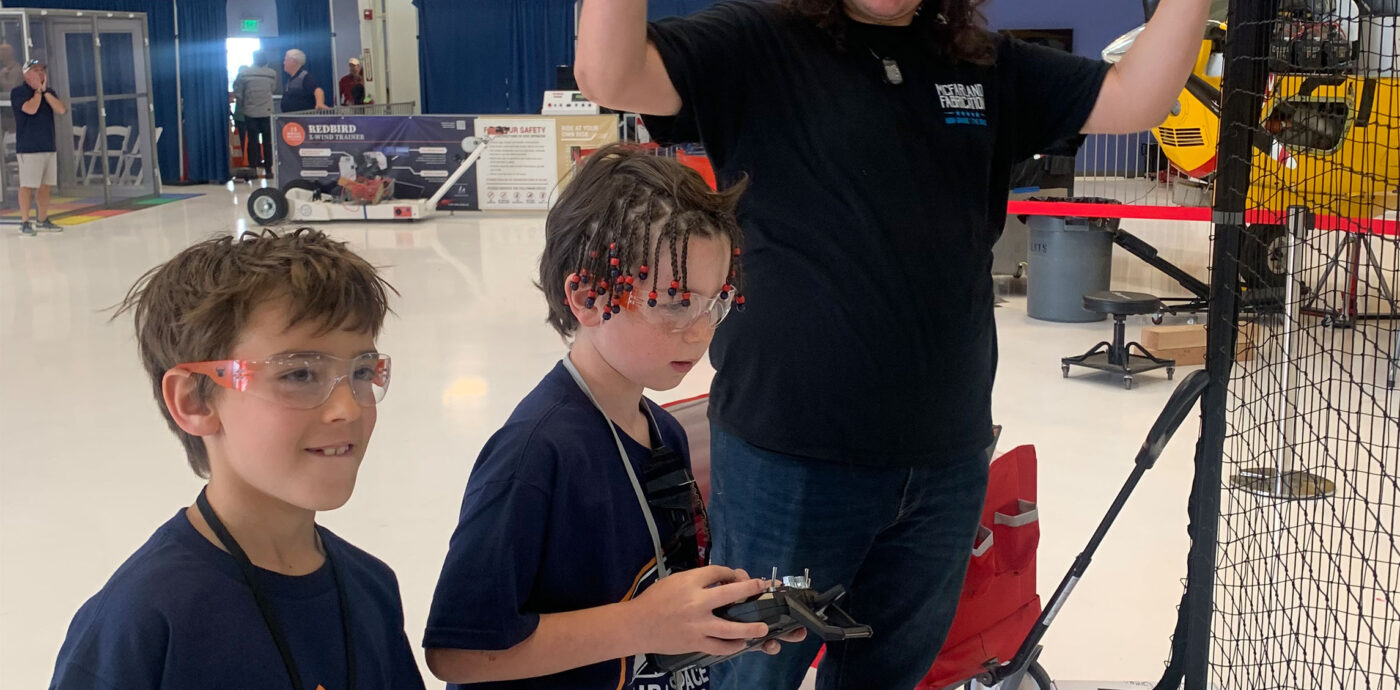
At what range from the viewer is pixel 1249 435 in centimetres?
474

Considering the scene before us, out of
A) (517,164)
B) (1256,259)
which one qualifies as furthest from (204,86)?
(1256,259)

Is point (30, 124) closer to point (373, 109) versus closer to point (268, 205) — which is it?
point (268, 205)

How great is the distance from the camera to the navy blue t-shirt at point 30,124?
1111cm

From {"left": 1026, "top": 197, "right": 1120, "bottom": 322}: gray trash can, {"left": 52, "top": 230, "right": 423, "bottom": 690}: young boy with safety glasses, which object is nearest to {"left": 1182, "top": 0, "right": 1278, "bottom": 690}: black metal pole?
{"left": 52, "top": 230, "right": 423, "bottom": 690}: young boy with safety glasses

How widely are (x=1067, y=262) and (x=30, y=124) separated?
29.2 feet

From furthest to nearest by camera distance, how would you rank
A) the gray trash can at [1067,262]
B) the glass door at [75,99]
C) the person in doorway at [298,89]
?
the person in doorway at [298,89], the glass door at [75,99], the gray trash can at [1067,262]

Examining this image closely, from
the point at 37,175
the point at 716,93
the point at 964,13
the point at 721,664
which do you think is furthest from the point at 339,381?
the point at 37,175

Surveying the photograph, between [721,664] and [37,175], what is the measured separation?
11.2m

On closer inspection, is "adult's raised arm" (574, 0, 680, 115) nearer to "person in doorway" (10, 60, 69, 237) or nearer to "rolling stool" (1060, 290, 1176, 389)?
"rolling stool" (1060, 290, 1176, 389)

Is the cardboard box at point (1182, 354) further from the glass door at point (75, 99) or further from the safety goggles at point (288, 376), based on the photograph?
the glass door at point (75, 99)

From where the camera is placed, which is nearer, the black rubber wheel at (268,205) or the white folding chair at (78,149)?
the black rubber wheel at (268,205)

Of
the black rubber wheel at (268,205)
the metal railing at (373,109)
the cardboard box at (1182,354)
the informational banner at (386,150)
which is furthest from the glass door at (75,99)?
the cardboard box at (1182,354)

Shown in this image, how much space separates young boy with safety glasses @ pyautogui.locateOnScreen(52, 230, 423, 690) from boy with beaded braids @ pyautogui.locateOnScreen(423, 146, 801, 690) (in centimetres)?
13

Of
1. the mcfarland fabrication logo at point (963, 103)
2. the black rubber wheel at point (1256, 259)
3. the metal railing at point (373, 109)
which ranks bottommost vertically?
the black rubber wheel at point (1256, 259)
